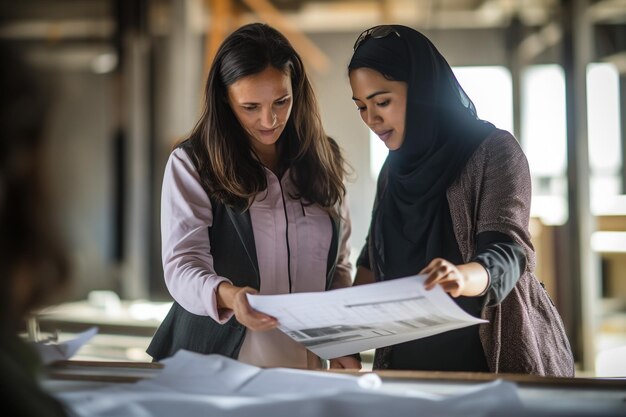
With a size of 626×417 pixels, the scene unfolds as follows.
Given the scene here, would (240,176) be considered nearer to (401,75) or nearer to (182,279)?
(182,279)

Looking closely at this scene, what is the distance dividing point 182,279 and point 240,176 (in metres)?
0.22

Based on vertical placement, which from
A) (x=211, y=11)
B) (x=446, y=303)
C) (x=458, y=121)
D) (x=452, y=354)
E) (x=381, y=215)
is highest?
(x=211, y=11)

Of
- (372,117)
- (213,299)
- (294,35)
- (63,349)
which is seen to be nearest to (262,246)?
(213,299)

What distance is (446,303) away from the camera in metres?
0.94

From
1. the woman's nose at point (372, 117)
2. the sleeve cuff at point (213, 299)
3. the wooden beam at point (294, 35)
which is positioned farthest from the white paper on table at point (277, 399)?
the wooden beam at point (294, 35)

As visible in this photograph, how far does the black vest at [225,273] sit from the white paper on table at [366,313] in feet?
0.56

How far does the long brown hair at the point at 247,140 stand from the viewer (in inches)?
49.9

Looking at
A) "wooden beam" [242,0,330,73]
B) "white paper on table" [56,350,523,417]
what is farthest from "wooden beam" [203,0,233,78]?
"white paper on table" [56,350,523,417]

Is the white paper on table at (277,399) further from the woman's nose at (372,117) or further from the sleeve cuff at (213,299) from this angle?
the woman's nose at (372,117)

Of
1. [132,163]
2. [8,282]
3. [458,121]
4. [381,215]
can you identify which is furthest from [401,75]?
[132,163]

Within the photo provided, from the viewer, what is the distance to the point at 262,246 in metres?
1.27

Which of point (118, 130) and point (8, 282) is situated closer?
point (8, 282)

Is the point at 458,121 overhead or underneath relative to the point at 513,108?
underneath

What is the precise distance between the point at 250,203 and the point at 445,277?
1.49 feet
